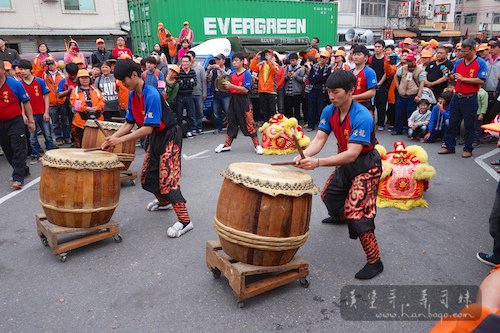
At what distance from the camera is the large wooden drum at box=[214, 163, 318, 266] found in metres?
2.69

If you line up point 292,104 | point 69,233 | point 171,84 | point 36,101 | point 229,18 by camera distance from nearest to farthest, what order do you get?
point 69,233 < point 36,101 < point 171,84 < point 292,104 < point 229,18

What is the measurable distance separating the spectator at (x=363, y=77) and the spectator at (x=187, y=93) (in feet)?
13.1

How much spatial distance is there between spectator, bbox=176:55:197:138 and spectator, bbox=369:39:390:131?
396cm

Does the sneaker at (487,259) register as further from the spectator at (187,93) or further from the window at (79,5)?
the window at (79,5)

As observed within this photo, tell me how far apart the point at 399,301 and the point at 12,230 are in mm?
3973

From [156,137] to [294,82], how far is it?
20.5 ft

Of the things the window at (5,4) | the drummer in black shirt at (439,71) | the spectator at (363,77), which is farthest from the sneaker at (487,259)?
the window at (5,4)

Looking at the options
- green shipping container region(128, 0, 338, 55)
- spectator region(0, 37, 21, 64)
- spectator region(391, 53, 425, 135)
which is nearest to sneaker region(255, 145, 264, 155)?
spectator region(391, 53, 425, 135)

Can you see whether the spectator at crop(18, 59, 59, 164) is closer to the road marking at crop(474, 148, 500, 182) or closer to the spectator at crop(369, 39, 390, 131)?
the spectator at crop(369, 39, 390, 131)

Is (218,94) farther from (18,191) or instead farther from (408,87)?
(18,191)

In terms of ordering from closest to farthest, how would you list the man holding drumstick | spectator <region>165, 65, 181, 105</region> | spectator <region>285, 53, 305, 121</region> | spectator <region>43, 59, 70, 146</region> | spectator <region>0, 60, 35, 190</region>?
the man holding drumstick < spectator <region>0, 60, 35, 190</region> < spectator <region>43, 59, 70, 146</region> < spectator <region>165, 65, 181, 105</region> < spectator <region>285, 53, 305, 121</region>

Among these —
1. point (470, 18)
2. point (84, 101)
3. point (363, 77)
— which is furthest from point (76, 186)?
point (470, 18)

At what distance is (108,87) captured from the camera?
24.6 ft

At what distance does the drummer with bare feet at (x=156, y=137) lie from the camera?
3.70 metres
